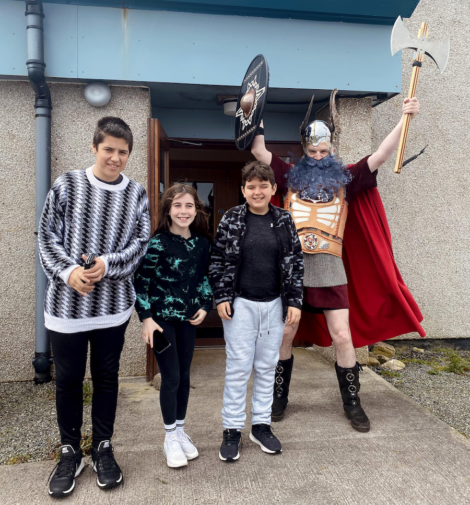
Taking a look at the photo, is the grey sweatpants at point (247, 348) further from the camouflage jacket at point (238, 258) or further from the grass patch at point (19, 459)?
the grass patch at point (19, 459)

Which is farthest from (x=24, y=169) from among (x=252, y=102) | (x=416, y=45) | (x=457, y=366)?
(x=457, y=366)

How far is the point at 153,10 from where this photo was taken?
3.49 meters

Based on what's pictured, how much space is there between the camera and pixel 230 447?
229cm

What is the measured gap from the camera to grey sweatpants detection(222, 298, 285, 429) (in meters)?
2.29

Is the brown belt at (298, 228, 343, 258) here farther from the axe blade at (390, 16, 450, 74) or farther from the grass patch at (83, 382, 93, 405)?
the grass patch at (83, 382, 93, 405)

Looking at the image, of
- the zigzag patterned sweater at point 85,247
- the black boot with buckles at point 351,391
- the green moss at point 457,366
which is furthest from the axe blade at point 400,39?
the green moss at point 457,366

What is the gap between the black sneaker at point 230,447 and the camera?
7.47ft

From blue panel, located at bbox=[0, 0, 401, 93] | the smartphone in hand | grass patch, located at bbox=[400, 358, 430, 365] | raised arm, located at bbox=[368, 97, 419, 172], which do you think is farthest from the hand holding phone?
grass patch, located at bbox=[400, 358, 430, 365]

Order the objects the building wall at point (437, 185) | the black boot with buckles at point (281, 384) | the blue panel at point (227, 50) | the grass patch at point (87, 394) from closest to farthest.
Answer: the black boot with buckles at point (281, 384) < the grass patch at point (87, 394) < the blue panel at point (227, 50) < the building wall at point (437, 185)

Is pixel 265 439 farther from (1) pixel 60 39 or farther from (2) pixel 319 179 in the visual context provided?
(1) pixel 60 39

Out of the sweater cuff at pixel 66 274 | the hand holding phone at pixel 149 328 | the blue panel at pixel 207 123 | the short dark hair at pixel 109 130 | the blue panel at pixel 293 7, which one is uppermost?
the blue panel at pixel 293 7

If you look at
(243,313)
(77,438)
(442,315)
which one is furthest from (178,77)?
(442,315)

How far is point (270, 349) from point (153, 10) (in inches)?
115

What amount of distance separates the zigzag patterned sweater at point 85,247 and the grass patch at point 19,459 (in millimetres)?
992
